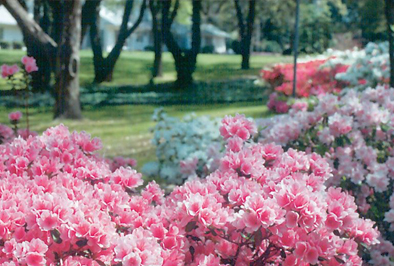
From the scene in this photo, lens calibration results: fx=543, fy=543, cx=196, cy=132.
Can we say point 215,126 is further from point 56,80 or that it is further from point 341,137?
point 56,80

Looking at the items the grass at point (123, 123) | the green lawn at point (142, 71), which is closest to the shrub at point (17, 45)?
the green lawn at point (142, 71)

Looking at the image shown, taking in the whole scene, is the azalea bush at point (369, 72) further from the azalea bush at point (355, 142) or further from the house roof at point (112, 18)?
the house roof at point (112, 18)

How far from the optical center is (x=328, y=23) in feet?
139

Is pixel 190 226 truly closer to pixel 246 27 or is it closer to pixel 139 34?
pixel 246 27

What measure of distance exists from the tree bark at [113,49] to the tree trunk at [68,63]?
Answer: 320 inches

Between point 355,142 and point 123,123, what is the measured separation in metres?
7.97

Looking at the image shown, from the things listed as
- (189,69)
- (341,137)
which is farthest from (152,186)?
(189,69)

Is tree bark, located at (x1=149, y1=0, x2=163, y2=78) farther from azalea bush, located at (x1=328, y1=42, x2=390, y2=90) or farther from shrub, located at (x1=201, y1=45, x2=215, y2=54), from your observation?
shrub, located at (x1=201, y1=45, x2=215, y2=54)

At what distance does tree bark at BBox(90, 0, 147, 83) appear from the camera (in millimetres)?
19062

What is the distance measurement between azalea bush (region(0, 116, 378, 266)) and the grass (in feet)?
15.6

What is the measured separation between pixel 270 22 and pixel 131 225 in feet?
146

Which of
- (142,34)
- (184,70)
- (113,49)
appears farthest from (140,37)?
(113,49)

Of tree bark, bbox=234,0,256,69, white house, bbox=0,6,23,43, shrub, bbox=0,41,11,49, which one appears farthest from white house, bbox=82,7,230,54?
tree bark, bbox=234,0,256,69

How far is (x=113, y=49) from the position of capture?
63.2 ft
